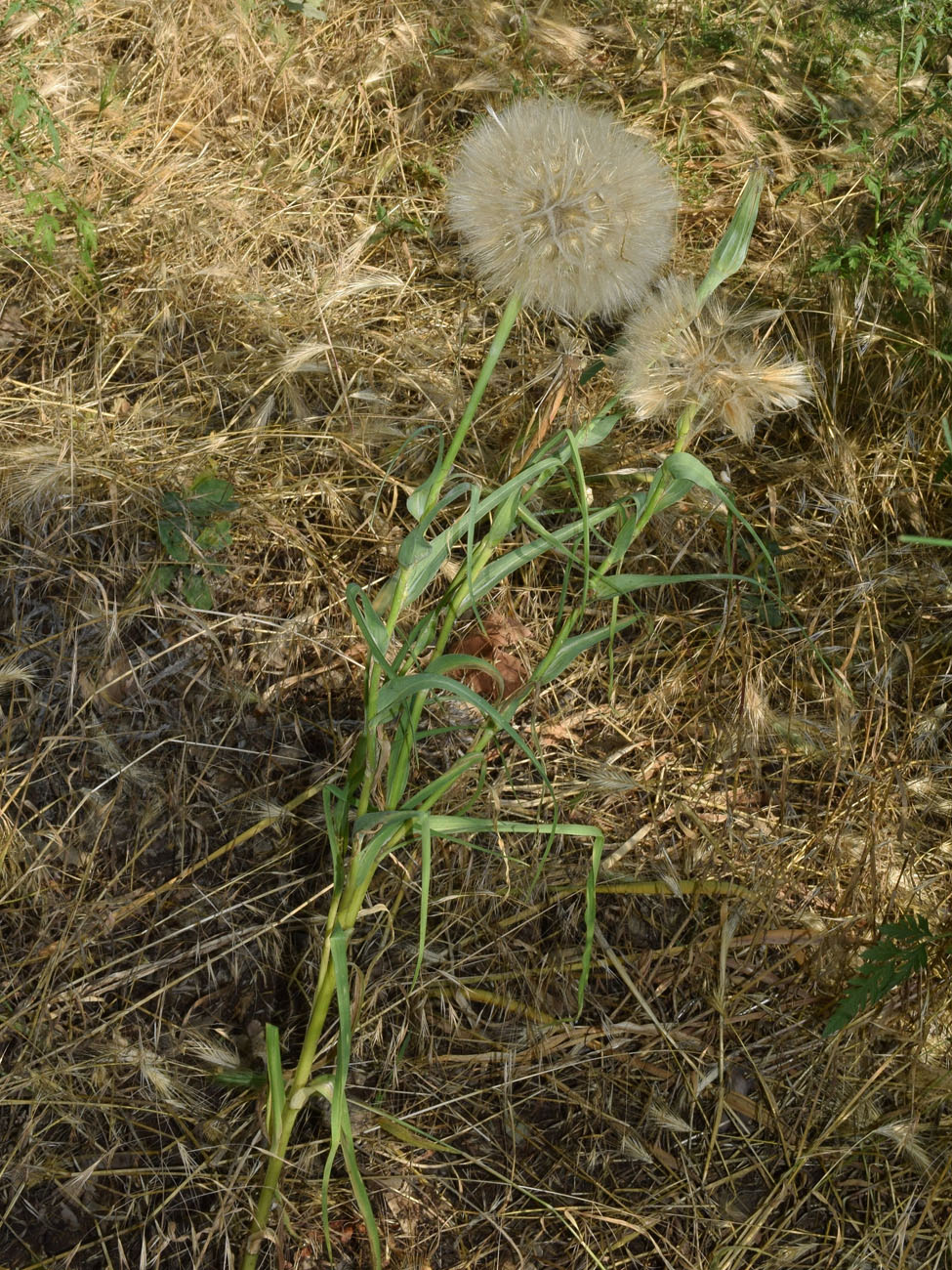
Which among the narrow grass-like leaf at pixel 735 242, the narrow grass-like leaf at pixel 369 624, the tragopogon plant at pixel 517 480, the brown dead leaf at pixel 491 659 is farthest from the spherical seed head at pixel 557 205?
the brown dead leaf at pixel 491 659

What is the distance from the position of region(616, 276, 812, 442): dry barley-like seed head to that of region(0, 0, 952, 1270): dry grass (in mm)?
179

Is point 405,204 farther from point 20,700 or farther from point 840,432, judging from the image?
point 20,700

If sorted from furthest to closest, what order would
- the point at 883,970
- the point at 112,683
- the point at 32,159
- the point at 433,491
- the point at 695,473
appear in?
the point at 32,159 < the point at 112,683 < the point at 883,970 < the point at 433,491 < the point at 695,473

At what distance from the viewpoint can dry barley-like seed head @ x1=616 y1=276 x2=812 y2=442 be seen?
130 centimetres

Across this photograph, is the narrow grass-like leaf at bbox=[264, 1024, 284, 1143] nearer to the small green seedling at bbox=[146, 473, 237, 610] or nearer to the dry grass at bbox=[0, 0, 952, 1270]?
the dry grass at bbox=[0, 0, 952, 1270]

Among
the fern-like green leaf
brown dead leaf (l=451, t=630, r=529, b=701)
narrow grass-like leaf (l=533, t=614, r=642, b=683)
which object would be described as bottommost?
the fern-like green leaf

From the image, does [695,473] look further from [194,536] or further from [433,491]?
[194,536]

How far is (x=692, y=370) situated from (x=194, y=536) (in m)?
0.94

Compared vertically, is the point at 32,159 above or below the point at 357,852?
above

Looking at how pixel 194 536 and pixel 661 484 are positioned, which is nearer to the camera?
pixel 661 484

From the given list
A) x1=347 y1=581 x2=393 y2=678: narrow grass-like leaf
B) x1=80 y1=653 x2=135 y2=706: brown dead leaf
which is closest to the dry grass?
x1=80 y1=653 x2=135 y2=706: brown dead leaf

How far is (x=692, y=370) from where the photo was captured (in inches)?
51.4

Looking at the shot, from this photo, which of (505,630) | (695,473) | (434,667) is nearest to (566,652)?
(434,667)

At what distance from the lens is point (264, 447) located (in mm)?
2047
